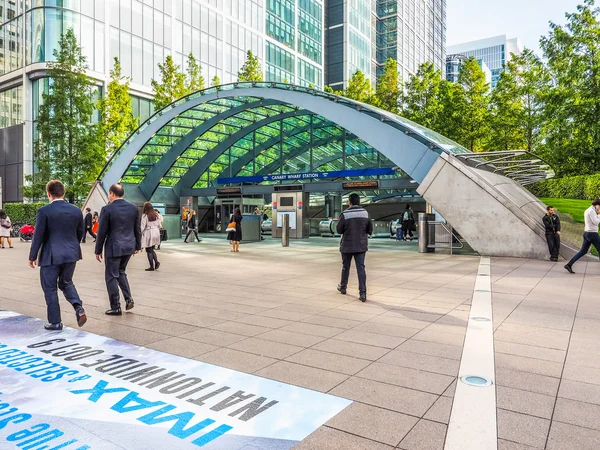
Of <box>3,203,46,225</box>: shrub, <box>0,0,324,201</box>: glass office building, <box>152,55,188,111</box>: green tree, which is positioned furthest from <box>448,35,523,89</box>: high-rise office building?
<box>3,203,46,225</box>: shrub

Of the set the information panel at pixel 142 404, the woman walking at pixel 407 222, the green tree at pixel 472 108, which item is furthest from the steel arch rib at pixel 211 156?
the information panel at pixel 142 404

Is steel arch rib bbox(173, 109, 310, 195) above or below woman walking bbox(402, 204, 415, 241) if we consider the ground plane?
above

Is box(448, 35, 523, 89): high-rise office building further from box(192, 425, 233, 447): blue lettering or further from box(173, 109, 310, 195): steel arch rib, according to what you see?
box(192, 425, 233, 447): blue lettering

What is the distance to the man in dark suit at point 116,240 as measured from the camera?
6391 mm

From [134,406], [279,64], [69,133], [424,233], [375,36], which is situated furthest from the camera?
[375,36]

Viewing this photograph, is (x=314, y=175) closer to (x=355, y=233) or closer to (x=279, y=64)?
(x=355, y=233)

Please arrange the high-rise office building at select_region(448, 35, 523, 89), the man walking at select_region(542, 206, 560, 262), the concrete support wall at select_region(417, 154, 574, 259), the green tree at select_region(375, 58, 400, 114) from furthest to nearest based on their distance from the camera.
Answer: the high-rise office building at select_region(448, 35, 523, 89) < the green tree at select_region(375, 58, 400, 114) < the concrete support wall at select_region(417, 154, 574, 259) < the man walking at select_region(542, 206, 560, 262)

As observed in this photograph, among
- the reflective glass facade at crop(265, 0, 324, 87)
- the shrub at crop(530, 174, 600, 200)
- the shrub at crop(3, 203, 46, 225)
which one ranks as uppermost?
the reflective glass facade at crop(265, 0, 324, 87)

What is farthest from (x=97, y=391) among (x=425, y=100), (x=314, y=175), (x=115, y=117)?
(x=425, y=100)

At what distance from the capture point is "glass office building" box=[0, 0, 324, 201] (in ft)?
118

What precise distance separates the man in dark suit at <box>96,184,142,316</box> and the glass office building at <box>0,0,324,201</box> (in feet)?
112

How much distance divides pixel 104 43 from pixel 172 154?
1790 centimetres

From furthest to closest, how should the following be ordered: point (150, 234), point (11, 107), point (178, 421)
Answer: point (11, 107)
point (150, 234)
point (178, 421)

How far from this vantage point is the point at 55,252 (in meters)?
5.52
